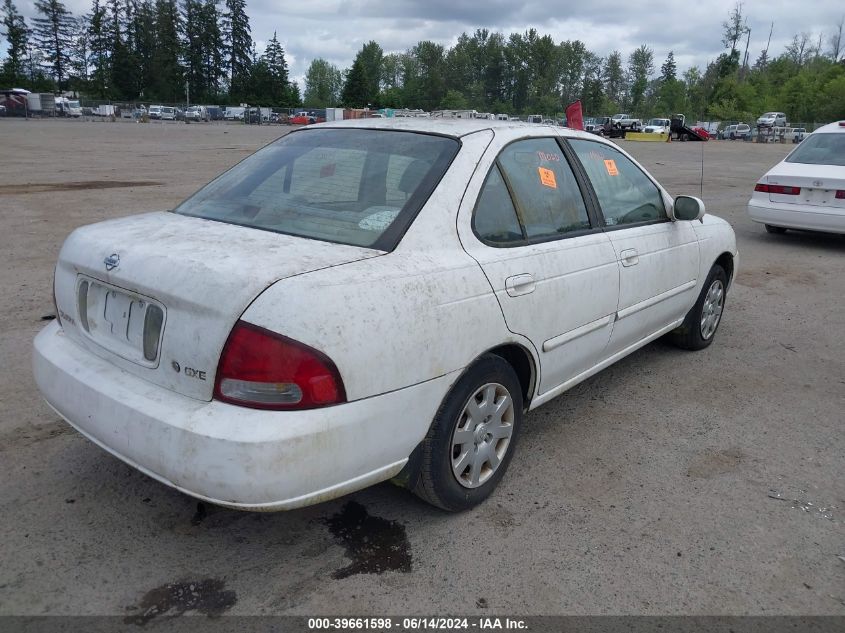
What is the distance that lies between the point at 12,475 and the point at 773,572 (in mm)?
3312

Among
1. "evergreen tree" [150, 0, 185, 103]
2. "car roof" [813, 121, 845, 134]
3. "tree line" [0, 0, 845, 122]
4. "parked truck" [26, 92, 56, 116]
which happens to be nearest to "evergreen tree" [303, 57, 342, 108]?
"tree line" [0, 0, 845, 122]

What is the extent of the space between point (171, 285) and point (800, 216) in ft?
30.0

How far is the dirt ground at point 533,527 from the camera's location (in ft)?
8.30

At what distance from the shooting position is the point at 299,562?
106 inches

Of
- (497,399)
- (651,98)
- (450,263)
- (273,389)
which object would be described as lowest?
(497,399)

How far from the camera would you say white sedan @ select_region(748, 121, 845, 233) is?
29.3 ft

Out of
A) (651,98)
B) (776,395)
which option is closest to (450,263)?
(776,395)

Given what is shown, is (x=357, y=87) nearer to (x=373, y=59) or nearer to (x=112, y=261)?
(x=373, y=59)

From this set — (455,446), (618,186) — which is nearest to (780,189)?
(618,186)

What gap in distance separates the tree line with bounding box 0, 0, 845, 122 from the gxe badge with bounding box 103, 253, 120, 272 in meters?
88.1

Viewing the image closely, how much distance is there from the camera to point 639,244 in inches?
157

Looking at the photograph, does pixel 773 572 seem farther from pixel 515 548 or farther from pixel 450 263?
pixel 450 263

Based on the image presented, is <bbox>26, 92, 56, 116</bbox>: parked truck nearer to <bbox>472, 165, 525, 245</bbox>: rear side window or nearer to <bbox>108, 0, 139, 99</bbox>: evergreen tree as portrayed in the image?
<bbox>108, 0, 139, 99</bbox>: evergreen tree

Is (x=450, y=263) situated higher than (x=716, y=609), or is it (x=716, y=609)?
(x=450, y=263)
